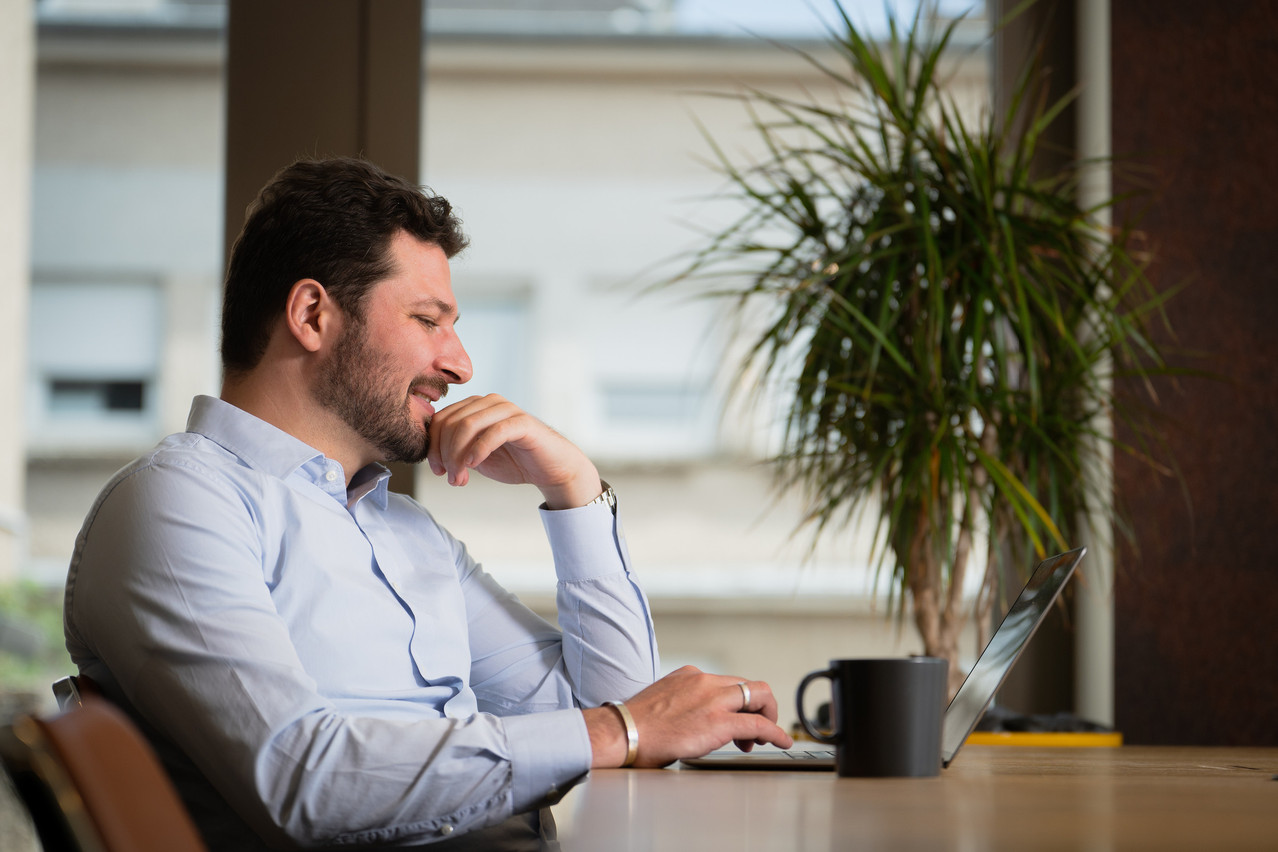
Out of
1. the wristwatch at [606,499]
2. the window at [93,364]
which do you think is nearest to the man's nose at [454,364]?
the wristwatch at [606,499]

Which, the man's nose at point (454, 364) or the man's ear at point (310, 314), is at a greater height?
the man's ear at point (310, 314)

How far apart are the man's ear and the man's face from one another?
20 mm

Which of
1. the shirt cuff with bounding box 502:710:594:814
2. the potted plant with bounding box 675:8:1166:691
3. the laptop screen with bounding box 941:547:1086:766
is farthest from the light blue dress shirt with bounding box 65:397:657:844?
the potted plant with bounding box 675:8:1166:691

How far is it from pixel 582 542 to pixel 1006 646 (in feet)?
2.03

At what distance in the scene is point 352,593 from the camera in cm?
130

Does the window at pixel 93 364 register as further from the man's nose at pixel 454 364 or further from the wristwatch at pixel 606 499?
the wristwatch at pixel 606 499

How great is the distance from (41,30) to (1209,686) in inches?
119

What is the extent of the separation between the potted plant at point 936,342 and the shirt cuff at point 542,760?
1082mm

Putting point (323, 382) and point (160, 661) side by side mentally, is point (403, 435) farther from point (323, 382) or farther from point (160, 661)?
point (160, 661)

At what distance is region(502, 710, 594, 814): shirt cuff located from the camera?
1.01 metres

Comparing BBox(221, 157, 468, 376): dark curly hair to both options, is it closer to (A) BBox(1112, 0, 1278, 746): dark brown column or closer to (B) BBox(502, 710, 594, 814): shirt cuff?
(B) BBox(502, 710, 594, 814): shirt cuff

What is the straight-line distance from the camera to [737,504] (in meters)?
2.85

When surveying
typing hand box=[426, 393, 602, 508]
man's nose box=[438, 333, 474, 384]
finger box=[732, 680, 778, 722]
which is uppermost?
man's nose box=[438, 333, 474, 384]

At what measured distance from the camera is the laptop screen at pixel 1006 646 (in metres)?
1.09
